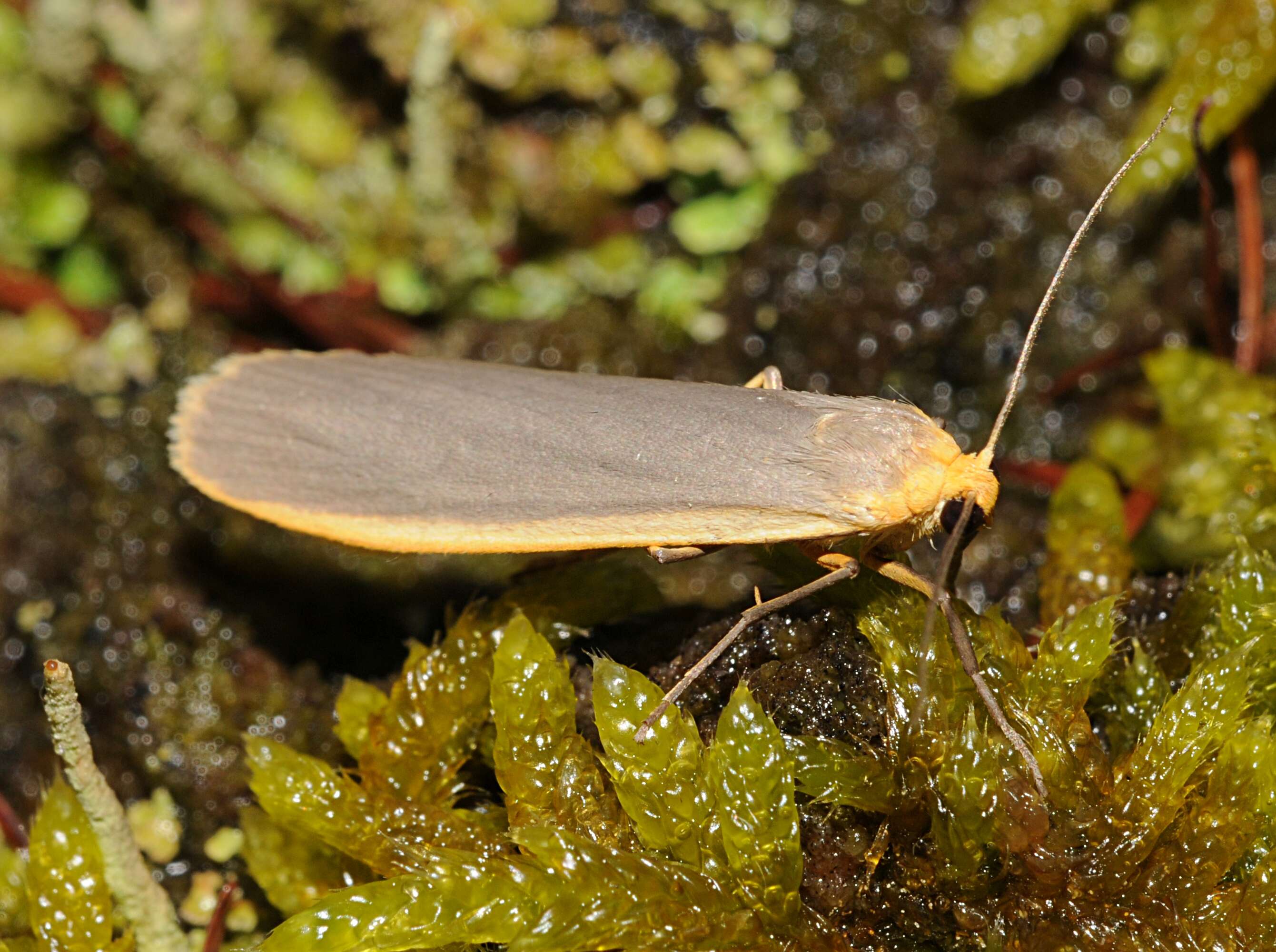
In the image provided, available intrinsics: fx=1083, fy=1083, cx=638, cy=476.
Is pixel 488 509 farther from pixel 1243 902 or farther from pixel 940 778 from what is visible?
pixel 1243 902

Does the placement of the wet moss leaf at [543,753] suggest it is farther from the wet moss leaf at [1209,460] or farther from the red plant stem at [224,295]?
the red plant stem at [224,295]

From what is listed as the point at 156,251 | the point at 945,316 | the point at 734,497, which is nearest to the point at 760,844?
the point at 734,497

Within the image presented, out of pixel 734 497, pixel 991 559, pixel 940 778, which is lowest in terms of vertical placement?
pixel 991 559

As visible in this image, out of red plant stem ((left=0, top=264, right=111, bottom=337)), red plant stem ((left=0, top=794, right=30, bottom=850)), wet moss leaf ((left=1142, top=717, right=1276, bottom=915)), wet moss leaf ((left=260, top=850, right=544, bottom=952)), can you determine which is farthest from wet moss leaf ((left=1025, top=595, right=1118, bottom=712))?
red plant stem ((left=0, top=264, right=111, bottom=337))

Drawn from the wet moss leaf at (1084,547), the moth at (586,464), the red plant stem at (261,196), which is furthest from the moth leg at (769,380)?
the red plant stem at (261,196)

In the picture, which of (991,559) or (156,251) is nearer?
(991,559)

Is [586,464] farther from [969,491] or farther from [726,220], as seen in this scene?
[726,220]

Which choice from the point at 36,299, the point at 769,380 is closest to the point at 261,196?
the point at 36,299
